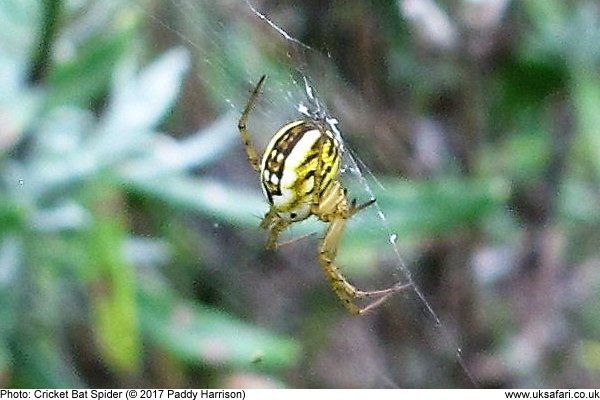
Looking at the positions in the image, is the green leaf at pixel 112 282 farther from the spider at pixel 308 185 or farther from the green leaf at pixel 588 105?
the green leaf at pixel 588 105

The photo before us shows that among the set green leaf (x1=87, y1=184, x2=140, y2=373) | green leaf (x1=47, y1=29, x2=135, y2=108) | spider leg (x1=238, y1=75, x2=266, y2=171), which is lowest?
green leaf (x1=87, y1=184, x2=140, y2=373)

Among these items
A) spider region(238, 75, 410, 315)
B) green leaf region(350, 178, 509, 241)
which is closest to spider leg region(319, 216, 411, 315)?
spider region(238, 75, 410, 315)

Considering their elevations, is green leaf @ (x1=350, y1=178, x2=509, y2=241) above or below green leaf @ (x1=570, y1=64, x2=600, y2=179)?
below

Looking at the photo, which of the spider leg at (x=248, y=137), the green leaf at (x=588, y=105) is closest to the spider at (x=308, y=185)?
the spider leg at (x=248, y=137)

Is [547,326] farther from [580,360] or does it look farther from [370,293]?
[370,293]

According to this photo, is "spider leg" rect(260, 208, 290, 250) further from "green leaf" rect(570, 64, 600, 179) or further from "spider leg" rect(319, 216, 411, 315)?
"green leaf" rect(570, 64, 600, 179)

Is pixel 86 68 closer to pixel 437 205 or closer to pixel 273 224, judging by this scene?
pixel 273 224
